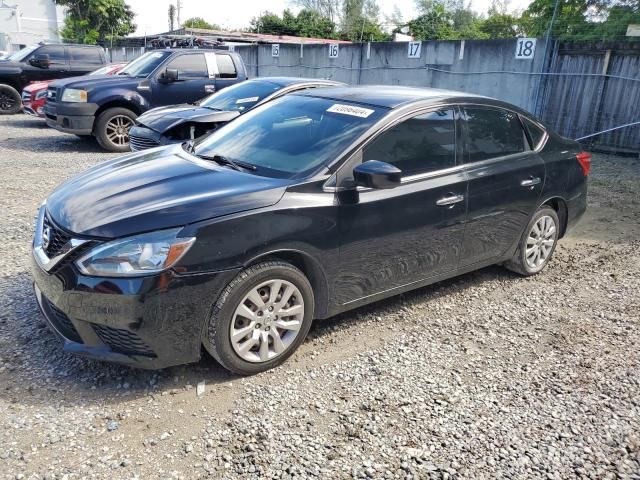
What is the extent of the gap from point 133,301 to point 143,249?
0.91 feet

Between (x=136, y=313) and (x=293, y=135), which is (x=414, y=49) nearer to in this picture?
(x=293, y=135)

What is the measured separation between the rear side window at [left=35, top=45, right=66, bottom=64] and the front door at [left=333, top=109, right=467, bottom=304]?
13438mm

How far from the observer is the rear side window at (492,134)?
4.35m

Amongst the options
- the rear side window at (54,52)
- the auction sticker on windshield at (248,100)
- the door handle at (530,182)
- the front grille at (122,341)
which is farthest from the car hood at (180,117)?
the rear side window at (54,52)

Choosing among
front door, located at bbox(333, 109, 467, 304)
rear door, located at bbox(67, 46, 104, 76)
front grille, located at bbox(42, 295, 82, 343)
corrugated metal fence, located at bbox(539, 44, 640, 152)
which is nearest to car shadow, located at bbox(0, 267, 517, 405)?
front grille, located at bbox(42, 295, 82, 343)

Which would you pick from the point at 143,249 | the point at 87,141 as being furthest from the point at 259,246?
the point at 87,141

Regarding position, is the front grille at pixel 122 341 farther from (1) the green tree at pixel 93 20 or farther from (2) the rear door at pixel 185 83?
(1) the green tree at pixel 93 20

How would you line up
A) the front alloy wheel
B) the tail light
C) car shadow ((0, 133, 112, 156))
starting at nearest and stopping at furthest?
the front alloy wheel, the tail light, car shadow ((0, 133, 112, 156))

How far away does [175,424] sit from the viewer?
9.55ft

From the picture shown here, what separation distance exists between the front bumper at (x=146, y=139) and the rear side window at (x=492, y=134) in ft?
14.7

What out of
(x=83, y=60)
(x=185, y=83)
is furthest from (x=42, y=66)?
(x=185, y=83)

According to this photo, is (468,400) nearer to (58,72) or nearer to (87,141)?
(87,141)

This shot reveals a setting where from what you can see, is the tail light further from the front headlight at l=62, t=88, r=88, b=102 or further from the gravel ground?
the front headlight at l=62, t=88, r=88, b=102

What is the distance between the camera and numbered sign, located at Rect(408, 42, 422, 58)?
47.1ft
